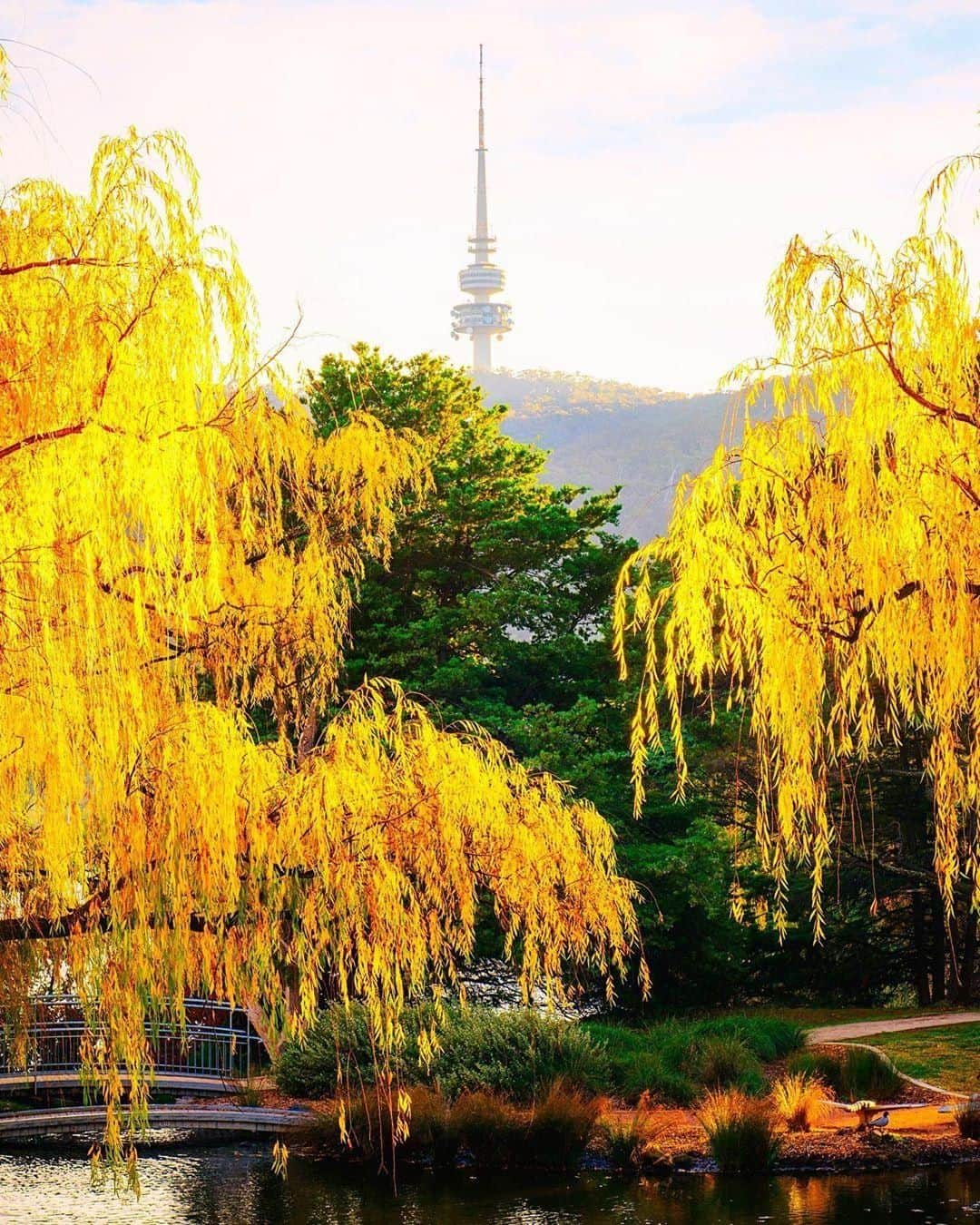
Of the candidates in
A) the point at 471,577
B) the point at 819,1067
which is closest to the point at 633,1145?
the point at 819,1067

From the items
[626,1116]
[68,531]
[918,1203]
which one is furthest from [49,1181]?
[68,531]

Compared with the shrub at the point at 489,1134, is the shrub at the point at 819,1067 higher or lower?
higher

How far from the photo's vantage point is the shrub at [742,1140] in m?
14.9

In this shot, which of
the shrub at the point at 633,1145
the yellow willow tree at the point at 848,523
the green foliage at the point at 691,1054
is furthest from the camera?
the green foliage at the point at 691,1054

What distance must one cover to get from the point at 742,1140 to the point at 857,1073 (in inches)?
132

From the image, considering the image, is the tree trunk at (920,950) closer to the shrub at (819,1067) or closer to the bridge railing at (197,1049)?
the shrub at (819,1067)

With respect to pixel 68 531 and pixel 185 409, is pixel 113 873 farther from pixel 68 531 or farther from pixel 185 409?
pixel 185 409

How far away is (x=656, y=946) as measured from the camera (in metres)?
23.1

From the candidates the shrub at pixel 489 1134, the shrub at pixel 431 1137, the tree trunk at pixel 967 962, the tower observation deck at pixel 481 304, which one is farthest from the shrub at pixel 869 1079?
the tower observation deck at pixel 481 304

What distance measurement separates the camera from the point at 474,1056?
1708cm

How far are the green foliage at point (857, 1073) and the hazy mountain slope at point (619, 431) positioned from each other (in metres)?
103

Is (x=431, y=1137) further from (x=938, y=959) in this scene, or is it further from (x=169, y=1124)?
(x=938, y=959)

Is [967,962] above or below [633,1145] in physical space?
above

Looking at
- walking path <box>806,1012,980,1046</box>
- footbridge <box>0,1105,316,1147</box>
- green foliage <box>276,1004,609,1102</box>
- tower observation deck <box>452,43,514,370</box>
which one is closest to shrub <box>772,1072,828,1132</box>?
green foliage <box>276,1004,609,1102</box>
